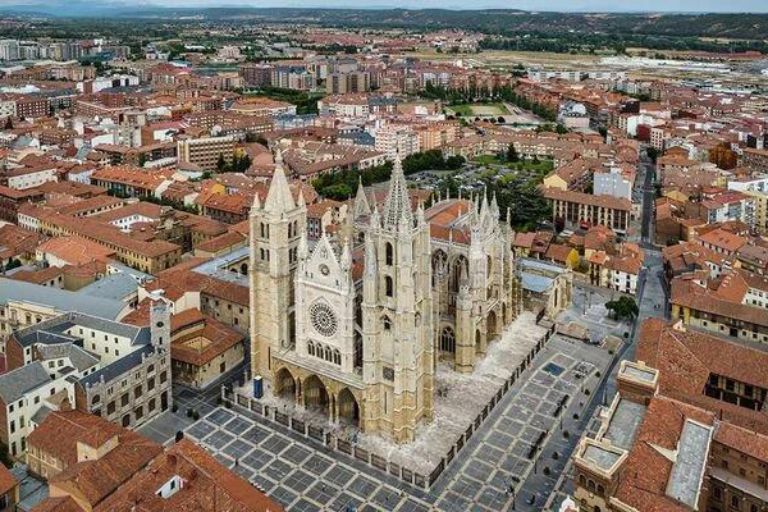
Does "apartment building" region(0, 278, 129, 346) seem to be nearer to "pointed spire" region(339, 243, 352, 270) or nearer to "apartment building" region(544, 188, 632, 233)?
"pointed spire" region(339, 243, 352, 270)

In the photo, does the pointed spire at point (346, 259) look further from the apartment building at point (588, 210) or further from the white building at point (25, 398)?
the apartment building at point (588, 210)

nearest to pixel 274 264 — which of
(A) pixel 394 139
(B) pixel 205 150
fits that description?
(B) pixel 205 150

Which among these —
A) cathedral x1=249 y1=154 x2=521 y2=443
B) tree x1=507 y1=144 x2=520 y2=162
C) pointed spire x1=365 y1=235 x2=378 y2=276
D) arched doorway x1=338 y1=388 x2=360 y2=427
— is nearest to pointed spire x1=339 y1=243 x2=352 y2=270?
cathedral x1=249 y1=154 x2=521 y2=443

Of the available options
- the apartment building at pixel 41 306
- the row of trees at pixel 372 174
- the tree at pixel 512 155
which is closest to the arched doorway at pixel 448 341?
the apartment building at pixel 41 306

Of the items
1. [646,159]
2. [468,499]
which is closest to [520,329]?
[468,499]

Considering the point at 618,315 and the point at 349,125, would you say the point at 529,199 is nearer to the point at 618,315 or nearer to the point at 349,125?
the point at 618,315
